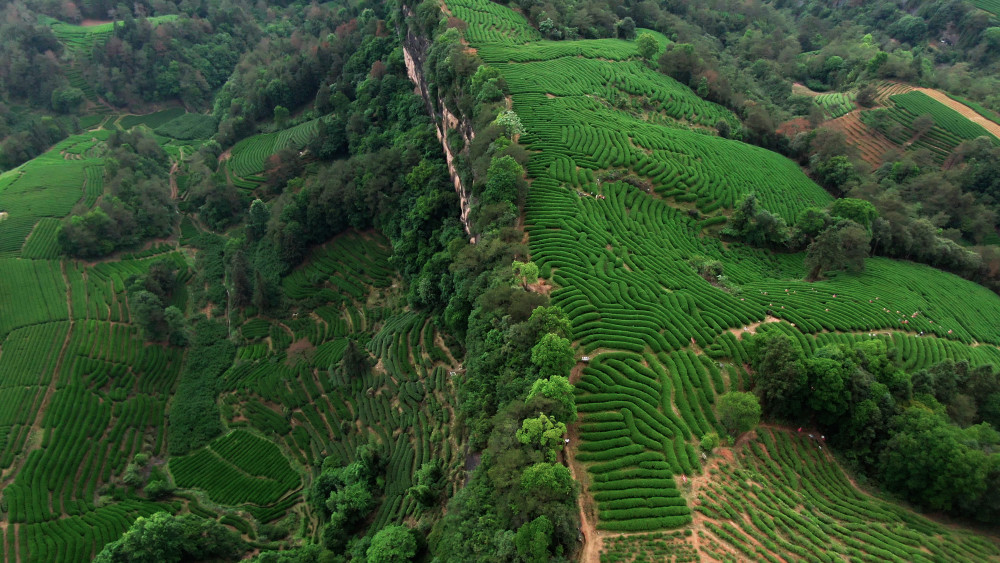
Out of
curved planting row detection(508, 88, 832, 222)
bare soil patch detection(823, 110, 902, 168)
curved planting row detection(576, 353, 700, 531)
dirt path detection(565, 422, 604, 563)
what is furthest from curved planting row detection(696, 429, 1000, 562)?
bare soil patch detection(823, 110, 902, 168)

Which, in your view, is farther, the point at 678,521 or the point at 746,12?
the point at 746,12

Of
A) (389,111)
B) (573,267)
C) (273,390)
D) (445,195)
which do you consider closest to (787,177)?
(573,267)

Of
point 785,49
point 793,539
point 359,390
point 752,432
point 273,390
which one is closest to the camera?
point 793,539

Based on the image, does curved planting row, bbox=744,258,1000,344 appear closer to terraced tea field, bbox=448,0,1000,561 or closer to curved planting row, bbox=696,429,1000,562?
terraced tea field, bbox=448,0,1000,561

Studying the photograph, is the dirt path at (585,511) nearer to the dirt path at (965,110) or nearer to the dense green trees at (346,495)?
the dense green trees at (346,495)

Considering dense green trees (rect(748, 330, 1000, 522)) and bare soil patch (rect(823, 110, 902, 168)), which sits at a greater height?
bare soil patch (rect(823, 110, 902, 168))

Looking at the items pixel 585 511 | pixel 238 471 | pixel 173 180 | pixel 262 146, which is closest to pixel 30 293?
pixel 173 180

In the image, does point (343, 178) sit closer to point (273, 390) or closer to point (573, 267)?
point (273, 390)

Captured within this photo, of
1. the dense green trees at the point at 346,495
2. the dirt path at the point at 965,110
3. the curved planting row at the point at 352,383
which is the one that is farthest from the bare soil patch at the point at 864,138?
the dense green trees at the point at 346,495
